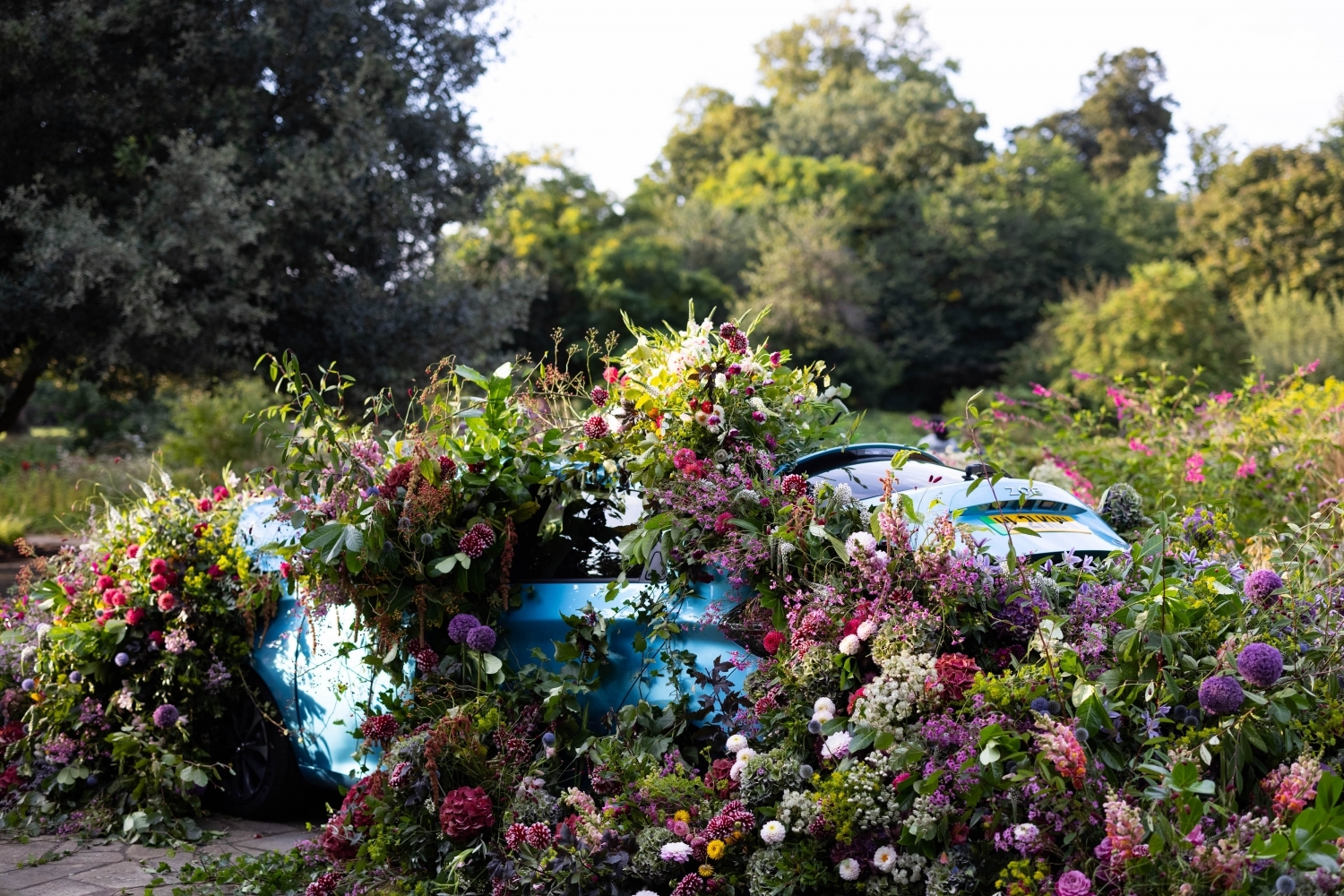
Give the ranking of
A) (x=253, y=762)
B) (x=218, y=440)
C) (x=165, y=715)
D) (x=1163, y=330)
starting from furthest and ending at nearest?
(x=1163, y=330)
(x=218, y=440)
(x=253, y=762)
(x=165, y=715)

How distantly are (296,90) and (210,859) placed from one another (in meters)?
9.33

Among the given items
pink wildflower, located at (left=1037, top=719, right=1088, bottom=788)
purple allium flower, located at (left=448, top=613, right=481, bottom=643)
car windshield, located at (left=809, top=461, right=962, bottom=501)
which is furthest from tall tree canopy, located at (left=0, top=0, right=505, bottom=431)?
pink wildflower, located at (left=1037, top=719, right=1088, bottom=788)

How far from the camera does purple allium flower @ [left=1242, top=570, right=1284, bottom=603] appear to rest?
3.02 meters

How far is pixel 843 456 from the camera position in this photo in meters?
3.96

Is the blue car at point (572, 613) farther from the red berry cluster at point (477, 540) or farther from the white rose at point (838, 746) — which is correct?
the white rose at point (838, 746)

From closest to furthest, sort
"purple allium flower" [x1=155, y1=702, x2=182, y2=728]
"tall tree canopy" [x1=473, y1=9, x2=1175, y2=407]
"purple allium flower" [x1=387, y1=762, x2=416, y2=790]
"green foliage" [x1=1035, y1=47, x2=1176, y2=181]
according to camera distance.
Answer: "purple allium flower" [x1=387, y1=762, x2=416, y2=790], "purple allium flower" [x1=155, y1=702, x2=182, y2=728], "tall tree canopy" [x1=473, y1=9, x2=1175, y2=407], "green foliage" [x1=1035, y1=47, x2=1176, y2=181]

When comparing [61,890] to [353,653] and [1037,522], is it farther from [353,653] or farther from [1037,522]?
[1037,522]

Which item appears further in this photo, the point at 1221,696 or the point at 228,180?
the point at 228,180

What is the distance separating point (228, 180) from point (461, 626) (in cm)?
792

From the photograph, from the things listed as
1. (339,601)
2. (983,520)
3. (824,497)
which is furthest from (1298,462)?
(339,601)

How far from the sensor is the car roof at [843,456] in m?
3.85

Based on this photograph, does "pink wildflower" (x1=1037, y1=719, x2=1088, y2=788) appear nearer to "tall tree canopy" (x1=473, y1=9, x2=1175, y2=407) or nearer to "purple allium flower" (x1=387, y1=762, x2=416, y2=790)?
"purple allium flower" (x1=387, y1=762, x2=416, y2=790)

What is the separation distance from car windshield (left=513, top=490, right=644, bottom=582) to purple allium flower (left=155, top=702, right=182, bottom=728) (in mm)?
1825

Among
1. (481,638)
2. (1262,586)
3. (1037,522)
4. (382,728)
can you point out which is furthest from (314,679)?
(1262,586)
